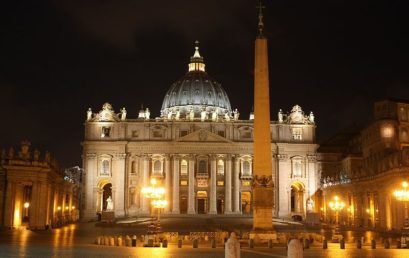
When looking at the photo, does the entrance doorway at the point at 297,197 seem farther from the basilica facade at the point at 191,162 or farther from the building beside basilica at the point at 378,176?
the building beside basilica at the point at 378,176

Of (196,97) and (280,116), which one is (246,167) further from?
(196,97)

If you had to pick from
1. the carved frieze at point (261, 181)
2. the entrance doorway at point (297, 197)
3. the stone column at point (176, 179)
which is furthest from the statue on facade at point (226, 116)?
the carved frieze at point (261, 181)

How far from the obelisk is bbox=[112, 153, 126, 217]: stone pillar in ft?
195

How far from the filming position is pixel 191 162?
90.1 m

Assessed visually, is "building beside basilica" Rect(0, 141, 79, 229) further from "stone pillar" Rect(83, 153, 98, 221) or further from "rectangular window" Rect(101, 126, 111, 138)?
"rectangular window" Rect(101, 126, 111, 138)

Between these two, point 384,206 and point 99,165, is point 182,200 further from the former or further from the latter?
point 384,206

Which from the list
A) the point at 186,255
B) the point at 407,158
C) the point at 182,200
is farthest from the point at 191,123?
the point at 186,255

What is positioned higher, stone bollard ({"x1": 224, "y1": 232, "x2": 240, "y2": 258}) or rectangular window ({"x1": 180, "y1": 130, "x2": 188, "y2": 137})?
rectangular window ({"x1": 180, "y1": 130, "x2": 188, "y2": 137})

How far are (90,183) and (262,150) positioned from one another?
6280 centimetres

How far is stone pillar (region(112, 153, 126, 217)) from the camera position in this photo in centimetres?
8856

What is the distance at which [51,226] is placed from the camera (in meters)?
51.6

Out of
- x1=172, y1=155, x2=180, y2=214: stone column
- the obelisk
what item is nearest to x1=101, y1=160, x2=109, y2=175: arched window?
x1=172, y1=155, x2=180, y2=214: stone column

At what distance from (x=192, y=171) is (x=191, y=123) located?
738 cm

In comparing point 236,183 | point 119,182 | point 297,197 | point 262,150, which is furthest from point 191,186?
point 262,150
